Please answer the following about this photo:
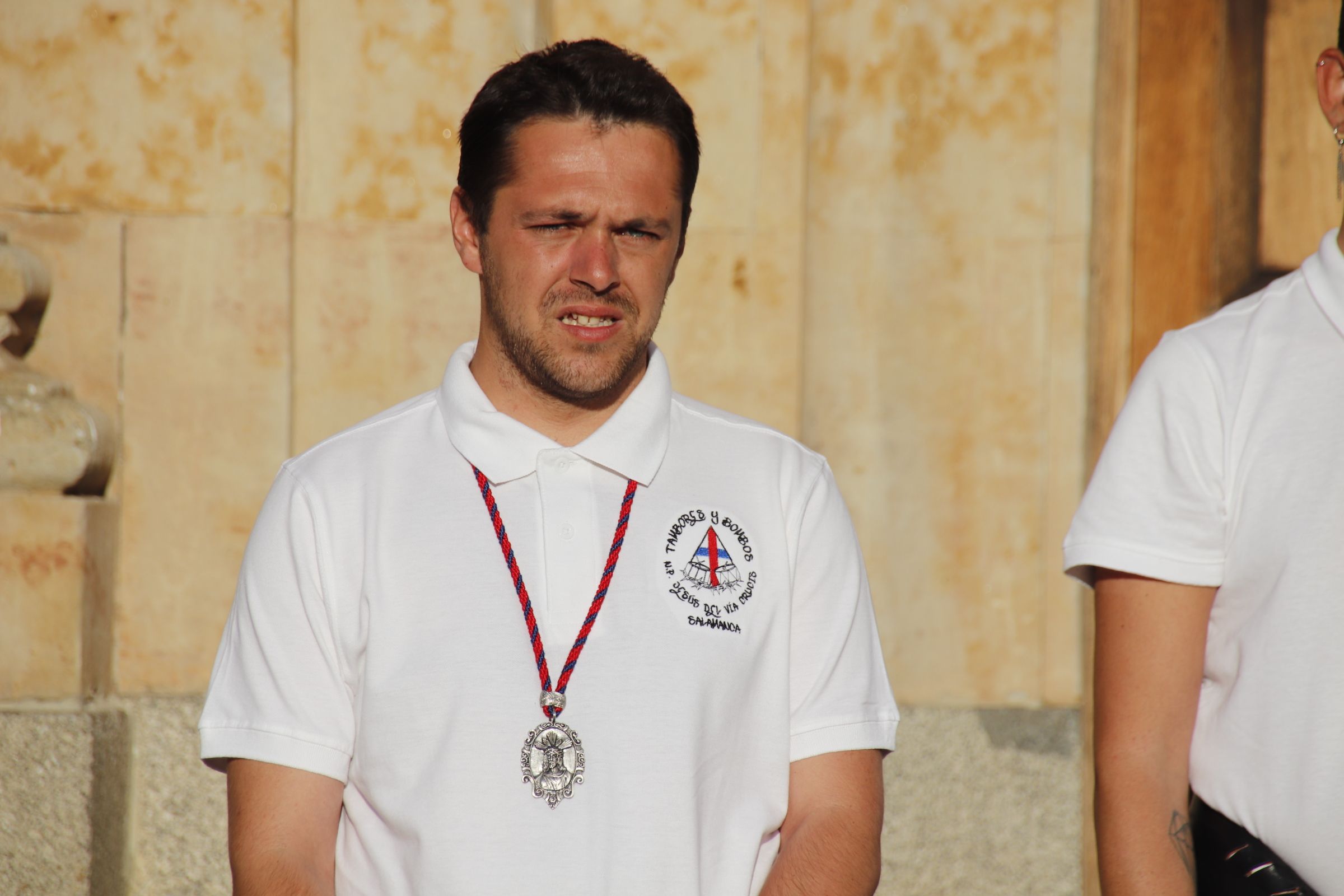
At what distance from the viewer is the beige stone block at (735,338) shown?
4.16m

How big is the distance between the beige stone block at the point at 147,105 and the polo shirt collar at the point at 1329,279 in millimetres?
2971

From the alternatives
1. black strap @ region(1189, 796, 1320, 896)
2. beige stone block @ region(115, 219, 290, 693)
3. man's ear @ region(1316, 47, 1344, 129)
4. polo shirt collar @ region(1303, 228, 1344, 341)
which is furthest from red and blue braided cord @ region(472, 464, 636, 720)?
beige stone block @ region(115, 219, 290, 693)

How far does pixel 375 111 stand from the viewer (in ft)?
13.7

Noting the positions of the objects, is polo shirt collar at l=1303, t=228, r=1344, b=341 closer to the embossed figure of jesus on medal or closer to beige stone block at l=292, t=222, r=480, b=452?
the embossed figure of jesus on medal

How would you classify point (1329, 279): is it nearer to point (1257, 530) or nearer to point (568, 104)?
point (1257, 530)

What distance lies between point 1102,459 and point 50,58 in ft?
11.0

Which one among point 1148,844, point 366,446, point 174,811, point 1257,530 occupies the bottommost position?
point 174,811

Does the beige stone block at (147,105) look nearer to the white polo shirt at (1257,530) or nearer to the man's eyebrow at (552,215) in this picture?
the man's eyebrow at (552,215)

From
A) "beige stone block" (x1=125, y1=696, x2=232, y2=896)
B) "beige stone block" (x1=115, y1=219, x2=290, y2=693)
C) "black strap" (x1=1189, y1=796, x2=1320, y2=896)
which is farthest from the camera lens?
"beige stone block" (x1=115, y1=219, x2=290, y2=693)

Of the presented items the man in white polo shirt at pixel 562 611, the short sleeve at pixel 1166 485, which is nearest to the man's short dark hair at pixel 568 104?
the man in white polo shirt at pixel 562 611

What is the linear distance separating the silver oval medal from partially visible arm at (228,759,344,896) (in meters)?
0.33

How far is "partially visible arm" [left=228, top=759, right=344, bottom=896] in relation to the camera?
2.11m

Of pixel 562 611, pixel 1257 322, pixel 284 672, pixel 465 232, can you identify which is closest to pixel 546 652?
pixel 562 611

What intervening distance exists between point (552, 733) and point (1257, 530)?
107 cm
